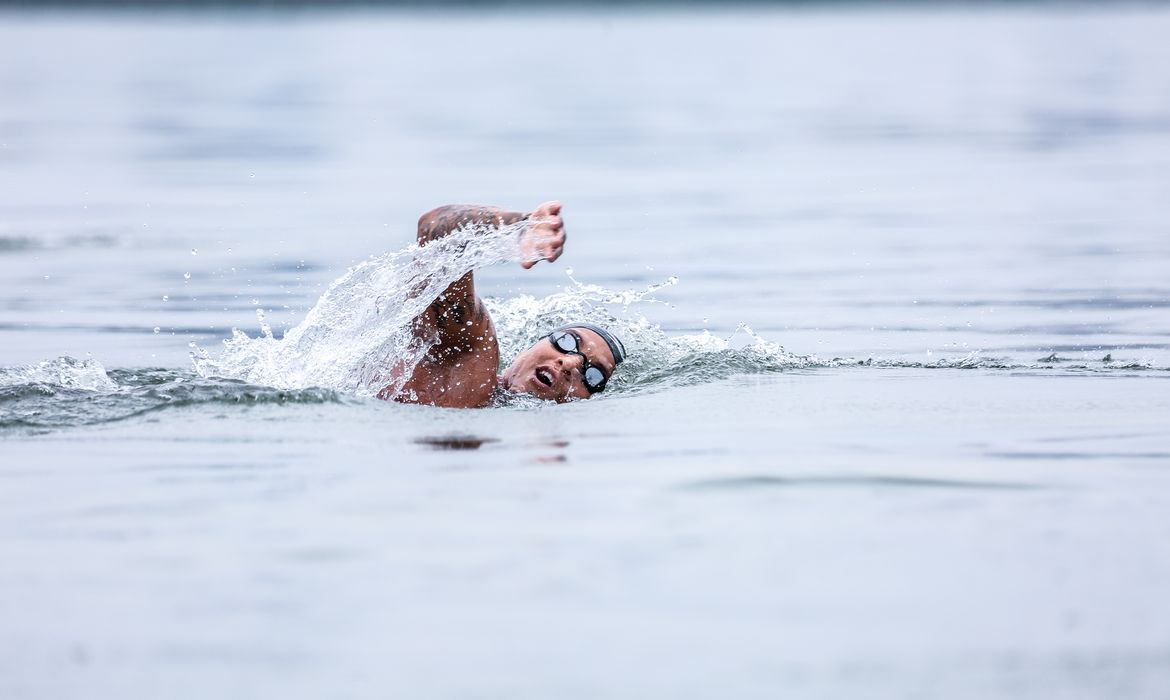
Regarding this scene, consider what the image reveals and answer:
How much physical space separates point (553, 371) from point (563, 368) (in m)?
0.07

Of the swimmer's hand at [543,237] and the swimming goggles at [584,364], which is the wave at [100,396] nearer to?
the swimming goggles at [584,364]

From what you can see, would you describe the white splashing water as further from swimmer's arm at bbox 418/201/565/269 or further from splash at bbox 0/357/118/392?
splash at bbox 0/357/118/392

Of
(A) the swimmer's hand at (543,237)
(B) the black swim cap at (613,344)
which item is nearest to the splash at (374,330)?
(A) the swimmer's hand at (543,237)

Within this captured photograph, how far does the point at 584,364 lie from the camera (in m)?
9.88

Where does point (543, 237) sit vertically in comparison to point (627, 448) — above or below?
above

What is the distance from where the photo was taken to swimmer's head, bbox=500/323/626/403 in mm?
9719

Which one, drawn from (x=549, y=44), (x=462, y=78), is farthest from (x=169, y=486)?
(x=549, y=44)

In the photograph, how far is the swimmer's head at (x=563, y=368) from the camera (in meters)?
9.72

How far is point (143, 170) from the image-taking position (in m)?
24.8

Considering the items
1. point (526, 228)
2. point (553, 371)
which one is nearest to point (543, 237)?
point (526, 228)

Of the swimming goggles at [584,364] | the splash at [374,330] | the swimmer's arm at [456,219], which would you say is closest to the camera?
the swimmer's arm at [456,219]

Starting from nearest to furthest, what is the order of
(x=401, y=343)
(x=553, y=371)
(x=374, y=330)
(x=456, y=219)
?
(x=456, y=219) < (x=401, y=343) < (x=374, y=330) < (x=553, y=371)

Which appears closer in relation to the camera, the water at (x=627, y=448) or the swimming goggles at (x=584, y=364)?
the water at (x=627, y=448)

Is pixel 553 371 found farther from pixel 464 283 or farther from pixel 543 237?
pixel 543 237
